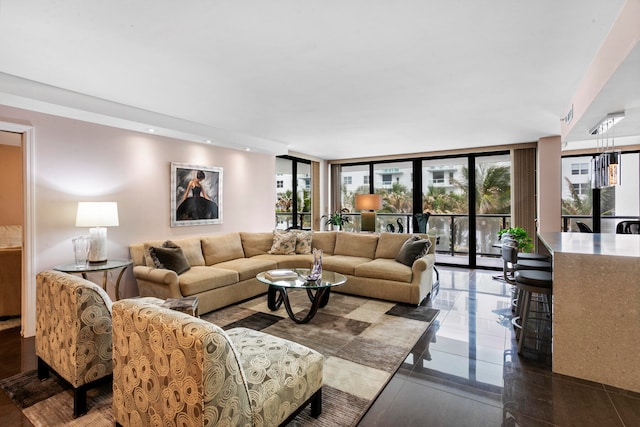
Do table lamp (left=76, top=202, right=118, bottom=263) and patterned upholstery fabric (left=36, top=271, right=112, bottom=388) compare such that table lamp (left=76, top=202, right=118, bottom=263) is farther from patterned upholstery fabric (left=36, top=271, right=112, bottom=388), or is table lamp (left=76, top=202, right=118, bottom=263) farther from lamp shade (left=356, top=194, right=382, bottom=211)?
lamp shade (left=356, top=194, right=382, bottom=211)

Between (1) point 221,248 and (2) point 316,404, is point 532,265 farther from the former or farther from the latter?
(1) point 221,248

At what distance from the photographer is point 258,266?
4762 mm

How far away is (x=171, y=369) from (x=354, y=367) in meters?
1.61

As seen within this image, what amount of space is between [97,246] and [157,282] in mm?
758

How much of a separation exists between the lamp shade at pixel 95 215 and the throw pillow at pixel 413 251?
3.72m

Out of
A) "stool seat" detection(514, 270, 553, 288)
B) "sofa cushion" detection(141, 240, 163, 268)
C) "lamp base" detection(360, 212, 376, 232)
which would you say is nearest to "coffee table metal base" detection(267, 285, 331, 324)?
"sofa cushion" detection(141, 240, 163, 268)

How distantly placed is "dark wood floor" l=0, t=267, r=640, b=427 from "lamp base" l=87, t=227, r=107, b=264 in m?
0.94

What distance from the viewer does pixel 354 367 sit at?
265 centimetres

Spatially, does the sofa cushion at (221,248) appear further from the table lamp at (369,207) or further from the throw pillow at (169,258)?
the table lamp at (369,207)

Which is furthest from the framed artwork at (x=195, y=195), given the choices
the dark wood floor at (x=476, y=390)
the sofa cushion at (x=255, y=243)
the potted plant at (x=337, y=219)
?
the potted plant at (x=337, y=219)

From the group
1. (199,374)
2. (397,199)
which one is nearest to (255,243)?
(397,199)

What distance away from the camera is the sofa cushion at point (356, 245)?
214 inches

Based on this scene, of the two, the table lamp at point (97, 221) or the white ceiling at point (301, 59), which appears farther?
the table lamp at point (97, 221)

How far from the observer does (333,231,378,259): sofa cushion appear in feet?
17.8
